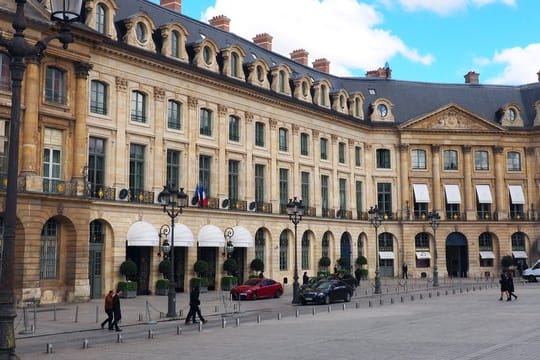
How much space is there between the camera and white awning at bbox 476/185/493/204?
69.4 metres

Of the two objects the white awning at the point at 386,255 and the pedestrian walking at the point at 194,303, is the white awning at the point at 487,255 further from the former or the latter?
A: the pedestrian walking at the point at 194,303

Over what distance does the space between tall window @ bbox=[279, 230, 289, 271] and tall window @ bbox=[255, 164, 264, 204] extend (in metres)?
3.76

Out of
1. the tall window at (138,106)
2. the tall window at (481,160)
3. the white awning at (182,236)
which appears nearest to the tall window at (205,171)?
the white awning at (182,236)

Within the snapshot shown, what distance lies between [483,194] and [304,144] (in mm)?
22258

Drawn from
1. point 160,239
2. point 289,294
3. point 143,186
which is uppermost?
point 143,186

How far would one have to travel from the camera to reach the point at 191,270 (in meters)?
45.3

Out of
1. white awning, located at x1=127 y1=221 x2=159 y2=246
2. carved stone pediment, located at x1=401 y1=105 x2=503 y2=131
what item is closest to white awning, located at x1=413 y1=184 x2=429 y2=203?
carved stone pediment, located at x1=401 y1=105 x2=503 y2=131

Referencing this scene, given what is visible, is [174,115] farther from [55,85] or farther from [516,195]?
[516,195]

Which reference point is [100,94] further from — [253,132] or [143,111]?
[253,132]

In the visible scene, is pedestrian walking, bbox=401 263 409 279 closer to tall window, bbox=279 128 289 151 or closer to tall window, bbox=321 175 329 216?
tall window, bbox=321 175 329 216

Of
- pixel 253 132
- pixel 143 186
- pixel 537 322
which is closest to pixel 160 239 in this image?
pixel 143 186

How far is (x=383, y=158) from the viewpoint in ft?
228

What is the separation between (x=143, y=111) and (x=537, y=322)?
28.1 meters

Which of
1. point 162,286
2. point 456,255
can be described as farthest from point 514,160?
point 162,286
